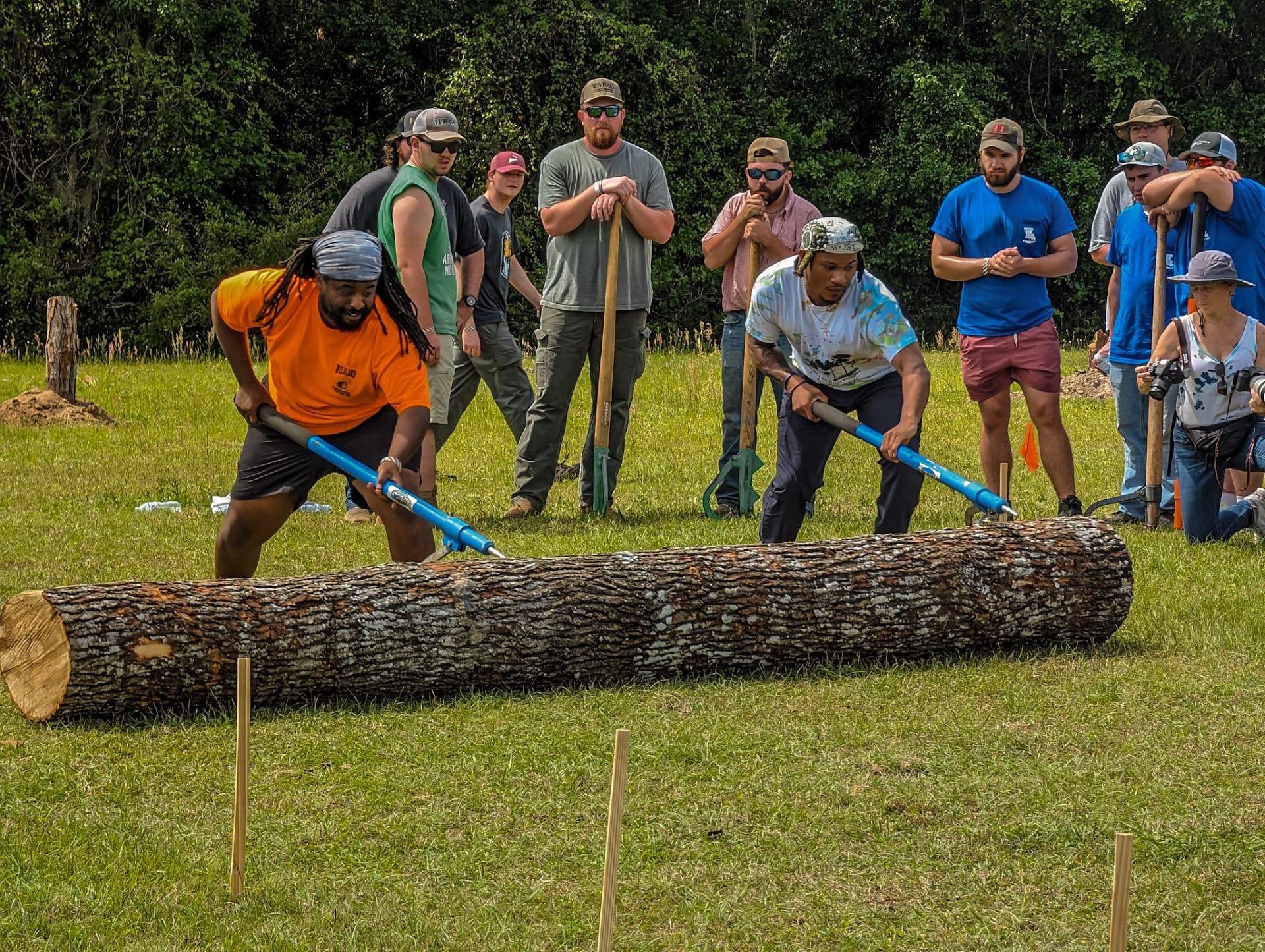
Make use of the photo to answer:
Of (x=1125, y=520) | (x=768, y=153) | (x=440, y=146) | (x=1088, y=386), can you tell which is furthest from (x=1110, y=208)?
(x=1088, y=386)

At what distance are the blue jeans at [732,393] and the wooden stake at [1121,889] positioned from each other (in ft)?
21.6

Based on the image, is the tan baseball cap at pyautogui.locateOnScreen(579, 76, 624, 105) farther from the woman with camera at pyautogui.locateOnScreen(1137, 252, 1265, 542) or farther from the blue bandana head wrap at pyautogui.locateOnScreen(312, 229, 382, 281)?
the woman with camera at pyautogui.locateOnScreen(1137, 252, 1265, 542)

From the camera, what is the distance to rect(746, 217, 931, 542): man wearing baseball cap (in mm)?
6477

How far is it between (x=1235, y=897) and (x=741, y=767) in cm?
150

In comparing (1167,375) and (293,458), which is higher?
(1167,375)

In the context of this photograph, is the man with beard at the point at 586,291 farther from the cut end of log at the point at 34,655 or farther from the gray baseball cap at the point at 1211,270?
the cut end of log at the point at 34,655

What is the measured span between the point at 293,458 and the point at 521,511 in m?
2.70

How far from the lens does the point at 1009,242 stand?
8445mm

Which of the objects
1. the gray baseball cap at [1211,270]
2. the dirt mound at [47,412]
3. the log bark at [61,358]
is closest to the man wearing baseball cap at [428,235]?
the gray baseball cap at [1211,270]

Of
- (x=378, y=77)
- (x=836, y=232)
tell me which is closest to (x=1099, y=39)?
Result: (x=378, y=77)

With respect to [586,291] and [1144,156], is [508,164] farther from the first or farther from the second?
[1144,156]

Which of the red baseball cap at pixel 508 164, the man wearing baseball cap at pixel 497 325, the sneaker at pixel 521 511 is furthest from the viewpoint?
the red baseball cap at pixel 508 164

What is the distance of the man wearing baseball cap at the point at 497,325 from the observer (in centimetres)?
966

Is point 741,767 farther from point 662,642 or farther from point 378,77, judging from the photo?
point 378,77
